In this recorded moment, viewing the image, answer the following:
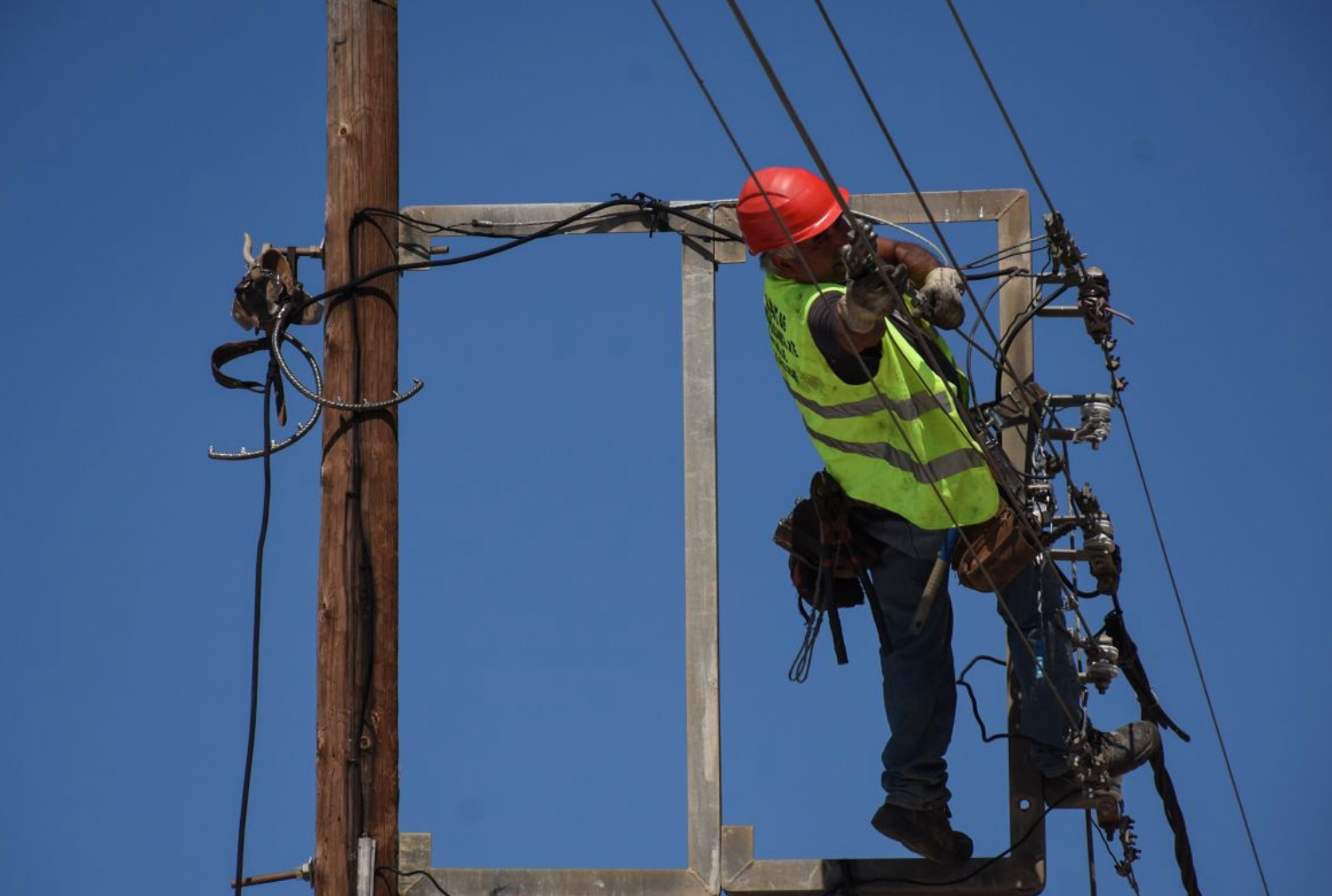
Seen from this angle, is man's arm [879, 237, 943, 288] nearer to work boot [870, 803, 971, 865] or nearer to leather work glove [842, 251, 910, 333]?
leather work glove [842, 251, 910, 333]

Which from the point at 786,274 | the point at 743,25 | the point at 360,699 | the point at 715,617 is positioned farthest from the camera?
the point at 715,617

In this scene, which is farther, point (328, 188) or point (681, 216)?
point (681, 216)

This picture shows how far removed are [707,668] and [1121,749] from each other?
1.70 m

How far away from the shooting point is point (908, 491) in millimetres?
8312

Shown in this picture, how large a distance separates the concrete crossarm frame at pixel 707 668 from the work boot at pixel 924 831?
6.2 inches

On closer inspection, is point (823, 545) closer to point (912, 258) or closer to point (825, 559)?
point (825, 559)

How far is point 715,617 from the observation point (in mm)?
8977

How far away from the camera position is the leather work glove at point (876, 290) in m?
6.78

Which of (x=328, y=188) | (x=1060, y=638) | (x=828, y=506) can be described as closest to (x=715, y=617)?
(x=828, y=506)

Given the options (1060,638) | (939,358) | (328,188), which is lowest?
(1060,638)

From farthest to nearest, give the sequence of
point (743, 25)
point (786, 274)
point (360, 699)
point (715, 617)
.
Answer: point (715, 617)
point (786, 274)
point (360, 699)
point (743, 25)

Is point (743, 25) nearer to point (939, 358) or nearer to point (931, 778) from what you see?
point (939, 358)

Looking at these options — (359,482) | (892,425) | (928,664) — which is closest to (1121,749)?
(928,664)

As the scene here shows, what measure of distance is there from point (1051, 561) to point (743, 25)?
9.35 feet
